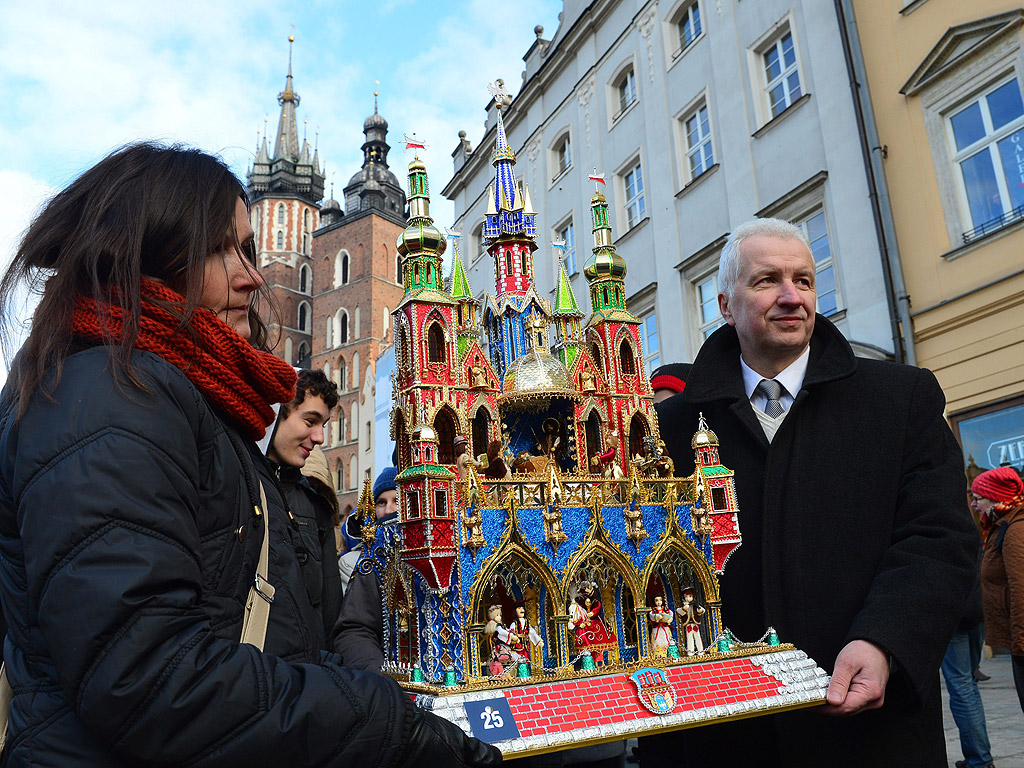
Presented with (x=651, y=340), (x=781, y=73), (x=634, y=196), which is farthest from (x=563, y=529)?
(x=634, y=196)

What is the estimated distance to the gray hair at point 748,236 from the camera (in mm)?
2678

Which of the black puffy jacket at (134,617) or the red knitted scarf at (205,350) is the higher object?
the red knitted scarf at (205,350)

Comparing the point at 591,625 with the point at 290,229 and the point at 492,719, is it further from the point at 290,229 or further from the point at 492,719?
the point at 290,229

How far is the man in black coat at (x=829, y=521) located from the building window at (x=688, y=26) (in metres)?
12.8

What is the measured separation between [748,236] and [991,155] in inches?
317

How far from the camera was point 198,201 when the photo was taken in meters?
1.54

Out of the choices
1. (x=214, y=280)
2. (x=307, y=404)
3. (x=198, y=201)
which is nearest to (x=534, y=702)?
(x=214, y=280)

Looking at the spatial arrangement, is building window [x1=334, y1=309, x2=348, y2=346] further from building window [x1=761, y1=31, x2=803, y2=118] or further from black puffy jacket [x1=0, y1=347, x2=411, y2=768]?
black puffy jacket [x1=0, y1=347, x2=411, y2=768]

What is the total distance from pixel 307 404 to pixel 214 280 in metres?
2.09

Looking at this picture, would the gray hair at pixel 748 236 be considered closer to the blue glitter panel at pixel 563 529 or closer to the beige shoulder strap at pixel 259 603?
the blue glitter panel at pixel 563 529

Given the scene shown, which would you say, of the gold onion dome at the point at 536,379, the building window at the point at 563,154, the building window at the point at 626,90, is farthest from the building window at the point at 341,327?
the gold onion dome at the point at 536,379

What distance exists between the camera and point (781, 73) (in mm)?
11859

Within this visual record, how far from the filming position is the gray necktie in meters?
2.72

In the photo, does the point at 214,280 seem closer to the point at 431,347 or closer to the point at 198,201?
the point at 198,201
